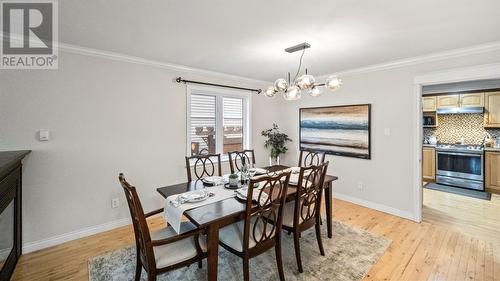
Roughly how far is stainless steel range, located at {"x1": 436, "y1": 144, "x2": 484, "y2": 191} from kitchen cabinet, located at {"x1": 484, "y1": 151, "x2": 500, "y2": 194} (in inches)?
2.9

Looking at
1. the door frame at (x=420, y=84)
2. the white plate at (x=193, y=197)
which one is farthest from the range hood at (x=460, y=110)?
the white plate at (x=193, y=197)

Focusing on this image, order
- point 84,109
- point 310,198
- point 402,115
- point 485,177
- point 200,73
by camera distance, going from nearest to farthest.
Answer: point 310,198 → point 84,109 → point 402,115 → point 200,73 → point 485,177

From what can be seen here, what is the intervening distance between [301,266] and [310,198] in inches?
25.6

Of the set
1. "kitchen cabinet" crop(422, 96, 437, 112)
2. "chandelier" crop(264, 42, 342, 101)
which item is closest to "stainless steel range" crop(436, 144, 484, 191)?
"kitchen cabinet" crop(422, 96, 437, 112)

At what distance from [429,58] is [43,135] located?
16.4 feet

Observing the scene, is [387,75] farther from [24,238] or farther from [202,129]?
[24,238]

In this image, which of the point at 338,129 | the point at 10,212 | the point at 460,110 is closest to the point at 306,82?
the point at 338,129

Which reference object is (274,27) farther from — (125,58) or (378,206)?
(378,206)

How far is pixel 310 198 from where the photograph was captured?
2266 millimetres

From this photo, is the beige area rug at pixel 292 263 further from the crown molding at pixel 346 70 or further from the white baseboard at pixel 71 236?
the crown molding at pixel 346 70

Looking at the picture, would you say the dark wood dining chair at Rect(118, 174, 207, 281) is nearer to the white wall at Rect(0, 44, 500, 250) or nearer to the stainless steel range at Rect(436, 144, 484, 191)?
the white wall at Rect(0, 44, 500, 250)

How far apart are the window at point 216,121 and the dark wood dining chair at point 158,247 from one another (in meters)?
2.06

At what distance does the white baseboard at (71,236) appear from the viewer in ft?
8.16

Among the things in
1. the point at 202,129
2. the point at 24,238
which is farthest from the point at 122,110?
the point at 24,238
